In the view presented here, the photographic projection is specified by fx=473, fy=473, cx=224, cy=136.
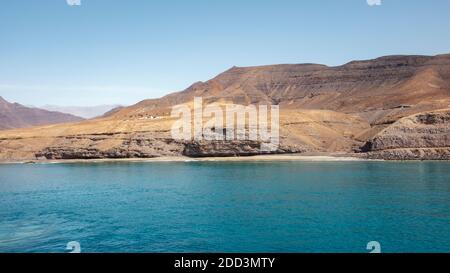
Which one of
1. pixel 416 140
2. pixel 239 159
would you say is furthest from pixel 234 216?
pixel 416 140

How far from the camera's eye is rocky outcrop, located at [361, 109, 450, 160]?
358 feet

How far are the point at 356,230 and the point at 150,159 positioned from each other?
346ft

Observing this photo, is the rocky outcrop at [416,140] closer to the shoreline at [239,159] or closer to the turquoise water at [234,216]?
the shoreline at [239,159]

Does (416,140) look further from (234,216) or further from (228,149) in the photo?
(234,216)

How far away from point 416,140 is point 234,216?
8633 centimetres

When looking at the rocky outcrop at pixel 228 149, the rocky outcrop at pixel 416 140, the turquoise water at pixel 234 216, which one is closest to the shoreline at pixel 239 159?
the rocky outcrop at pixel 228 149

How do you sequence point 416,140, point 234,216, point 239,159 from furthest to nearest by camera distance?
point 239,159, point 416,140, point 234,216

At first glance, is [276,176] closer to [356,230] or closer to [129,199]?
[129,199]

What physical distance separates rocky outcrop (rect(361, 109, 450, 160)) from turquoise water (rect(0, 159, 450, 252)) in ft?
139

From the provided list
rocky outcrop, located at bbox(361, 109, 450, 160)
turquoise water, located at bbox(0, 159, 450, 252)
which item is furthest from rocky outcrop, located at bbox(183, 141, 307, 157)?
turquoise water, located at bbox(0, 159, 450, 252)

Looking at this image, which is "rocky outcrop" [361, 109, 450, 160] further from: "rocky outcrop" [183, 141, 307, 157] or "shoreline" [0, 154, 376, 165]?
"rocky outcrop" [183, 141, 307, 157]

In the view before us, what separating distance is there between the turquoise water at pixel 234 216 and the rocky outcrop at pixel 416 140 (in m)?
42.5

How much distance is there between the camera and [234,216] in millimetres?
40375
